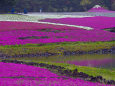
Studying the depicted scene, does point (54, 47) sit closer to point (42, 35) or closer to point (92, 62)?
point (42, 35)

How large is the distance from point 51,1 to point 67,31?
236 ft

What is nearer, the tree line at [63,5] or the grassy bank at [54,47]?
the grassy bank at [54,47]

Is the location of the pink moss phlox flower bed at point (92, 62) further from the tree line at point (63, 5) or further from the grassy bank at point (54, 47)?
the tree line at point (63, 5)

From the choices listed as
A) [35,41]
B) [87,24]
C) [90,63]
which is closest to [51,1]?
[87,24]

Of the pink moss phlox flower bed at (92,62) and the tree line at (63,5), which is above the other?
the pink moss phlox flower bed at (92,62)

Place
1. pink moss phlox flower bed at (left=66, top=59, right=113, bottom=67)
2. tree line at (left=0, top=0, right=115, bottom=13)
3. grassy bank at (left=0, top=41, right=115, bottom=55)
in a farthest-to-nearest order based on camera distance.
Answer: tree line at (left=0, top=0, right=115, bottom=13) < grassy bank at (left=0, top=41, right=115, bottom=55) < pink moss phlox flower bed at (left=66, top=59, right=113, bottom=67)

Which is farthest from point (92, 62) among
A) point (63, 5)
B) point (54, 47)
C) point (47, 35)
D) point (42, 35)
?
point (63, 5)

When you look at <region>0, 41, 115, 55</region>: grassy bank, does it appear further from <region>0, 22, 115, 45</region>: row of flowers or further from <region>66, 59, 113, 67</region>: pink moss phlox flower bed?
<region>66, 59, 113, 67</region>: pink moss phlox flower bed

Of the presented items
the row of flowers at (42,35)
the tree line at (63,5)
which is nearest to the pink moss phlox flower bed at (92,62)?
the row of flowers at (42,35)

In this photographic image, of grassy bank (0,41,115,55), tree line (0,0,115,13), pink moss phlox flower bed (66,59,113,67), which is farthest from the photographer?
tree line (0,0,115,13)

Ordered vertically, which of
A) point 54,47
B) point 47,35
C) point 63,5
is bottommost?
point 63,5

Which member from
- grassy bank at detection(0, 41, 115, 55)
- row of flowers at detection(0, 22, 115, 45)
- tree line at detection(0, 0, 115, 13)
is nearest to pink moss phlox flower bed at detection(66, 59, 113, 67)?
grassy bank at detection(0, 41, 115, 55)

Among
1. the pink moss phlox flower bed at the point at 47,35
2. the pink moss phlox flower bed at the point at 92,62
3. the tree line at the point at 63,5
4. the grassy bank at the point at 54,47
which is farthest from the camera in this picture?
the tree line at the point at 63,5

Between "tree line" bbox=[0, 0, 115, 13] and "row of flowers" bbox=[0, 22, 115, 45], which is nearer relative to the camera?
"row of flowers" bbox=[0, 22, 115, 45]
